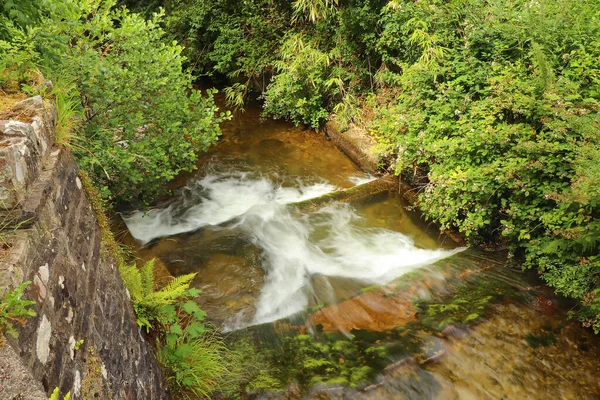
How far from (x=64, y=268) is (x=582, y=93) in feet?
19.0

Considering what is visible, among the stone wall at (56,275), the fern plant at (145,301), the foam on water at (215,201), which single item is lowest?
the foam on water at (215,201)

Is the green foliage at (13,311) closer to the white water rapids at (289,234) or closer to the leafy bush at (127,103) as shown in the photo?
the leafy bush at (127,103)

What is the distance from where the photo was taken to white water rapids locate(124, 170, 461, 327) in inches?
223

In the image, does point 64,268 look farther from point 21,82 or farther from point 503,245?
point 503,245

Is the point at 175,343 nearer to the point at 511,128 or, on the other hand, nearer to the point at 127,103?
the point at 127,103

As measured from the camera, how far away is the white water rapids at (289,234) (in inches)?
223

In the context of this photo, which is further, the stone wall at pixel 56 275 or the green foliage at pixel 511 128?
the green foliage at pixel 511 128

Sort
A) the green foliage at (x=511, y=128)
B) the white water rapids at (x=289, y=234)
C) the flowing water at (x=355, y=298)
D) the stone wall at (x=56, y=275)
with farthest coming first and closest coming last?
the white water rapids at (x=289, y=234) < the green foliage at (x=511, y=128) < the flowing water at (x=355, y=298) < the stone wall at (x=56, y=275)

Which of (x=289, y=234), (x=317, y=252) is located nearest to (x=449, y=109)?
(x=317, y=252)

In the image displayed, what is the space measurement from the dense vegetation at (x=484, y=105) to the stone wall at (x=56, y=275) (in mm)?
4406

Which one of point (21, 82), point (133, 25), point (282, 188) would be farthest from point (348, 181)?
point (21, 82)

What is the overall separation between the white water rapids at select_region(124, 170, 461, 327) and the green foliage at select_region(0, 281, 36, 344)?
11.5 ft

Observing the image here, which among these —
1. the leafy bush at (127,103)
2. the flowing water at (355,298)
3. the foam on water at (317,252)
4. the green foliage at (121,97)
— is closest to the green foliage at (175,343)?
the flowing water at (355,298)

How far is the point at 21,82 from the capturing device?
2.83 metres
